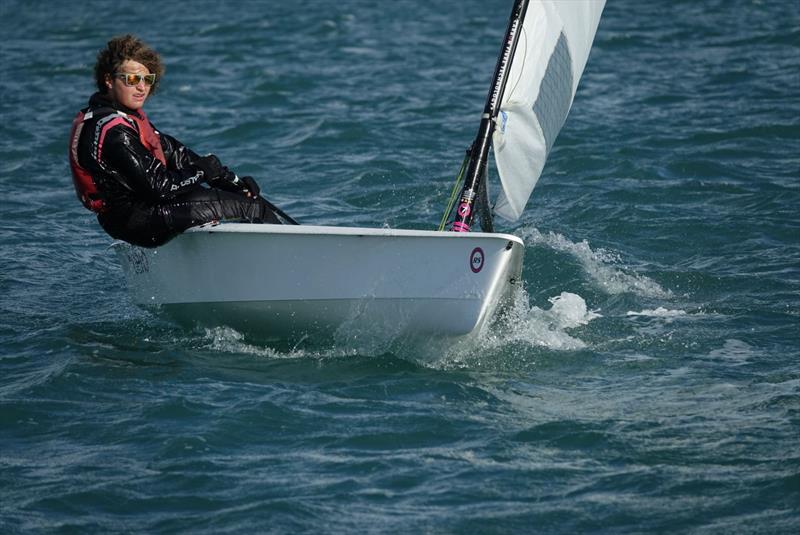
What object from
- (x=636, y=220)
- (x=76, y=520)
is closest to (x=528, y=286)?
(x=636, y=220)

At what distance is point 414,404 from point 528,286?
187cm

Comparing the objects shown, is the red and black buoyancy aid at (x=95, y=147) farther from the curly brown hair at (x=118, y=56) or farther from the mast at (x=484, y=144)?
the mast at (x=484, y=144)

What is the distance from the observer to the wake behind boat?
15.9 feet

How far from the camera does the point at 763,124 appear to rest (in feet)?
32.4

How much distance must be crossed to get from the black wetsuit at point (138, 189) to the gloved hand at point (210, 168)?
3 centimetres

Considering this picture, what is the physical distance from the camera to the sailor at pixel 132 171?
16.9 ft

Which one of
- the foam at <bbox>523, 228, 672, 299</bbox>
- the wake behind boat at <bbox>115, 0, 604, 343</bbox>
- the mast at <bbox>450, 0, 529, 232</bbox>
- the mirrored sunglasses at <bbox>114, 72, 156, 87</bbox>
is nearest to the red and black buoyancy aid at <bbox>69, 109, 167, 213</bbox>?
the mirrored sunglasses at <bbox>114, 72, 156, 87</bbox>

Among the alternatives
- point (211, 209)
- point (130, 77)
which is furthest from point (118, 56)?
point (211, 209)

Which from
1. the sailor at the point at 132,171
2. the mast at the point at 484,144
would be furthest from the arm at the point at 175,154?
the mast at the point at 484,144

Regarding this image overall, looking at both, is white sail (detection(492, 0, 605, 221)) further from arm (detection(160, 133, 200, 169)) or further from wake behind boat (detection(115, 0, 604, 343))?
arm (detection(160, 133, 200, 169))

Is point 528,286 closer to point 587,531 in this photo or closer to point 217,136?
point 587,531

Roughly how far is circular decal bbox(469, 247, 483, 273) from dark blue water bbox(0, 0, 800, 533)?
0.45m

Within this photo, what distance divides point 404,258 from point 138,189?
1299mm

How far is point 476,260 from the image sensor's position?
4766 millimetres
